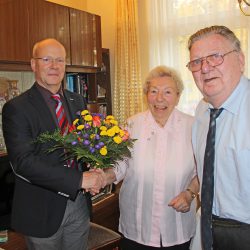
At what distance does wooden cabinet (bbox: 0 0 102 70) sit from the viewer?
2691mm

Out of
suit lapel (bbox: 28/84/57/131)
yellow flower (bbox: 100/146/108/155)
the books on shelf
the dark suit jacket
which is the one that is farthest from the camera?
the books on shelf

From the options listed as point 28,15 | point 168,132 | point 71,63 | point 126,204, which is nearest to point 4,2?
point 28,15

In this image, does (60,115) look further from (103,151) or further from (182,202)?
(182,202)

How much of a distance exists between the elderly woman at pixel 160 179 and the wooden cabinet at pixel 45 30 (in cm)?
126

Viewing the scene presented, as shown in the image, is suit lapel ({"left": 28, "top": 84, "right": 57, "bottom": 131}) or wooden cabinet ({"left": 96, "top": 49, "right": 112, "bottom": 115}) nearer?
suit lapel ({"left": 28, "top": 84, "right": 57, "bottom": 131})

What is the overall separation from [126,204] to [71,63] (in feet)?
5.90

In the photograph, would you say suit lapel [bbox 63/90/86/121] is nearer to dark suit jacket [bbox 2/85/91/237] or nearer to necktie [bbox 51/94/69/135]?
necktie [bbox 51/94/69/135]

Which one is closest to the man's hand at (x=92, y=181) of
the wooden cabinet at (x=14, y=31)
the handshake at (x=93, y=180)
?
the handshake at (x=93, y=180)

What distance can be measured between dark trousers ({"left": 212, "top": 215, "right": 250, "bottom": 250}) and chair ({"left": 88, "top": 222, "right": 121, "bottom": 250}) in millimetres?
1416

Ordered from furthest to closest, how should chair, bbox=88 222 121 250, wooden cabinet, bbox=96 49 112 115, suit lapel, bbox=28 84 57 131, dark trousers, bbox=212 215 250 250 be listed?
wooden cabinet, bbox=96 49 112 115 < chair, bbox=88 222 121 250 < suit lapel, bbox=28 84 57 131 < dark trousers, bbox=212 215 250 250

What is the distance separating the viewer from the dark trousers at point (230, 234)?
4.36 feet

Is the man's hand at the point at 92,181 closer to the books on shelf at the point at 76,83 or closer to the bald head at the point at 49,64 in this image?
the bald head at the point at 49,64

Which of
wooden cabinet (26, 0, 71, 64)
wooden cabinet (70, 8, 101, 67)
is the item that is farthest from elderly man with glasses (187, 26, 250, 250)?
wooden cabinet (70, 8, 101, 67)

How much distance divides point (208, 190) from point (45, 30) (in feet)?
7.45
